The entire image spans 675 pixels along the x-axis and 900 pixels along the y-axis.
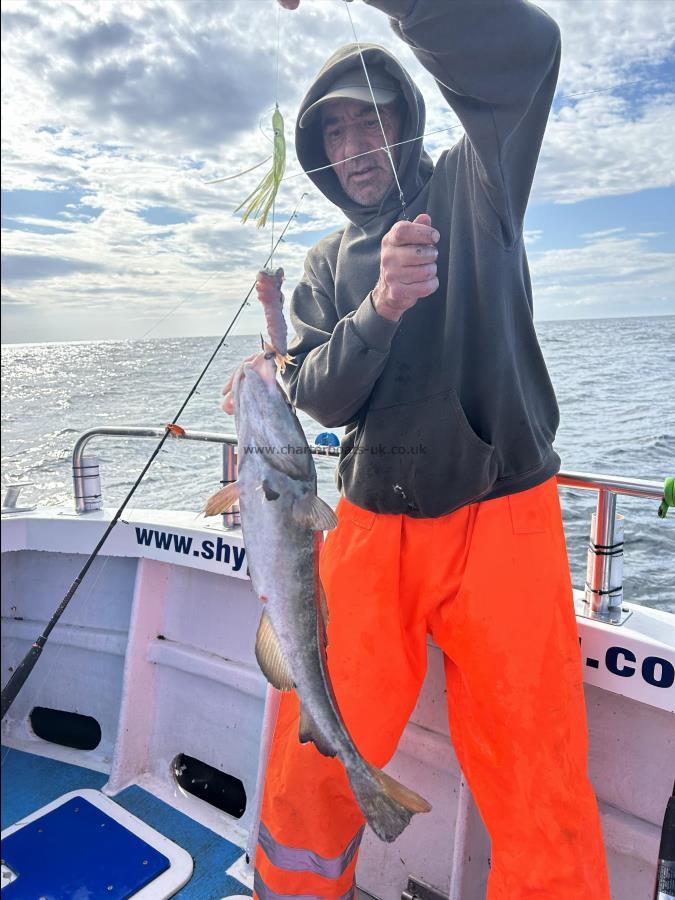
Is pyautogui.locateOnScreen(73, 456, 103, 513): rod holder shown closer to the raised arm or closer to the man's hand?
the man's hand

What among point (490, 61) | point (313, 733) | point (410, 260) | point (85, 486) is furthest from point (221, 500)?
point (85, 486)

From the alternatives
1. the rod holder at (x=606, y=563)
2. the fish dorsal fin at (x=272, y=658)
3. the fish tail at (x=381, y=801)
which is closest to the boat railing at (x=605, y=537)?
the rod holder at (x=606, y=563)

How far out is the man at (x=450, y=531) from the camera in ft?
6.17

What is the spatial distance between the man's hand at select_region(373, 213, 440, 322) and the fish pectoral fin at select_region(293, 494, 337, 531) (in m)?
0.56

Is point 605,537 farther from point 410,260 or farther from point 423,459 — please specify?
point 410,260

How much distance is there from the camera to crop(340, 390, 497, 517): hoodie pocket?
77.4 inches

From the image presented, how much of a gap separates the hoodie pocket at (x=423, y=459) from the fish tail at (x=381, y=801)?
784 mm

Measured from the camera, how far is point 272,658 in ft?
5.58

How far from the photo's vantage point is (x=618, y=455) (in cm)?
610

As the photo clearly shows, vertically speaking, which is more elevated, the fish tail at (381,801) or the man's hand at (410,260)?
the man's hand at (410,260)

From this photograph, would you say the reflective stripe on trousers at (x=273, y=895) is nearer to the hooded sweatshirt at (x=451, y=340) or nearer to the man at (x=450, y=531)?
the man at (x=450, y=531)

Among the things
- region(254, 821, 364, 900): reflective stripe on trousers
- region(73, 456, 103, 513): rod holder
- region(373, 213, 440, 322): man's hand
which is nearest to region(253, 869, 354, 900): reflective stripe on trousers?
region(254, 821, 364, 900): reflective stripe on trousers

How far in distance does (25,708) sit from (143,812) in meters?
1.14

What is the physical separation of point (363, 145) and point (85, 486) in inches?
104
